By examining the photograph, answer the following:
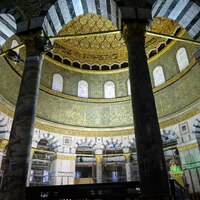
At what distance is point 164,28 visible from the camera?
516 inches

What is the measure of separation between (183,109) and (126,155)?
167 inches

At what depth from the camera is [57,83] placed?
43.4 feet

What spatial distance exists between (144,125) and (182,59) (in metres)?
9.22

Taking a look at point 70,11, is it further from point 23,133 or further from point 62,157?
point 62,157

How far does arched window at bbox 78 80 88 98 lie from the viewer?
13.7 m

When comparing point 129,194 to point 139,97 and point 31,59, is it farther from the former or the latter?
point 31,59

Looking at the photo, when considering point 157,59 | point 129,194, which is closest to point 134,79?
point 129,194

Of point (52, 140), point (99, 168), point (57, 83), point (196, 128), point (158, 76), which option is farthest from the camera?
point (57, 83)

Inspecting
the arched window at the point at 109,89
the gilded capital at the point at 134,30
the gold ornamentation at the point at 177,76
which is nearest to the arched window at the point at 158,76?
the gold ornamentation at the point at 177,76

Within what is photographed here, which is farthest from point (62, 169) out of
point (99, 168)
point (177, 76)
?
point (177, 76)

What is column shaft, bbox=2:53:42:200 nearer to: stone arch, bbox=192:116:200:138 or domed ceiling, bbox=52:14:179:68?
stone arch, bbox=192:116:200:138

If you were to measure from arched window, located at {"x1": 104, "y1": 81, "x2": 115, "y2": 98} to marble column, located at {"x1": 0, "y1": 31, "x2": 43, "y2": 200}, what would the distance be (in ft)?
30.3

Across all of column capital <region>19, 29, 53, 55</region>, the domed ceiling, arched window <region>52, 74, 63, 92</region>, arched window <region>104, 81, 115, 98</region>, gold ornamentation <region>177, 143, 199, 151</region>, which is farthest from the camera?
the domed ceiling

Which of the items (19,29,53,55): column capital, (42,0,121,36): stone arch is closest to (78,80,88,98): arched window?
(42,0,121,36): stone arch
